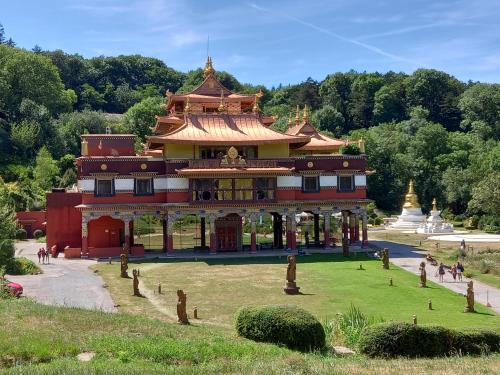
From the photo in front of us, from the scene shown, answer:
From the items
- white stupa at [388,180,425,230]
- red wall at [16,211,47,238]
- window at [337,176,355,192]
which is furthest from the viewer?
white stupa at [388,180,425,230]

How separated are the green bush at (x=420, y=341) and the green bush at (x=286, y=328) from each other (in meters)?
1.43

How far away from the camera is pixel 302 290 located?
3231 cm

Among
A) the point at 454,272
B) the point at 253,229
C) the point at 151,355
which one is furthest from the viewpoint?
the point at 253,229

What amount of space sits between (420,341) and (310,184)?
3483cm

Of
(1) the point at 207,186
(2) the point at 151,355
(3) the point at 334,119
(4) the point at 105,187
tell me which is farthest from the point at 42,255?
(3) the point at 334,119

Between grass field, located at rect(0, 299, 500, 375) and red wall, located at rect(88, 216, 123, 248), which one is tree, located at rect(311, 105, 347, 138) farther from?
grass field, located at rect(0, 299, 500, 375)

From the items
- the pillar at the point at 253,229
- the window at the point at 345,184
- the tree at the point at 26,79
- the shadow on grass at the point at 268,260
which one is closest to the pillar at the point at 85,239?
the shadow on grass at the point at 268,260

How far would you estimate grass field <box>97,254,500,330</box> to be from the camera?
86.6ft

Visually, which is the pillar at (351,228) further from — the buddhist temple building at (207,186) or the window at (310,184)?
the window at (310,184)

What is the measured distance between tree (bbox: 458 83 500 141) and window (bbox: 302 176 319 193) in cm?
6800

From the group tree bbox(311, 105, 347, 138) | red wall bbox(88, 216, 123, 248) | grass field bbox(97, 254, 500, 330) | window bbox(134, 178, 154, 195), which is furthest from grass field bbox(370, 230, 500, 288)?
tree bbox(311, 105, 347, 138)

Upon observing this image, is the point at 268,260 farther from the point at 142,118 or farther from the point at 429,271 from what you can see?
the point at 142,118

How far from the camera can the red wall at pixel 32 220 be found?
215 ft

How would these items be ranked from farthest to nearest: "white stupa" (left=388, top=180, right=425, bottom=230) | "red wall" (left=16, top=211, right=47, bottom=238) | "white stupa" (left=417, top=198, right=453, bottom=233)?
1. "white stupa" (left=388, top=180, right=425, bottom=230)
2. "white stupa" (left=417, top=198, right=453, bottom=233)
3. "red wall" (left=16, top=211, right=47, bottom=238)
